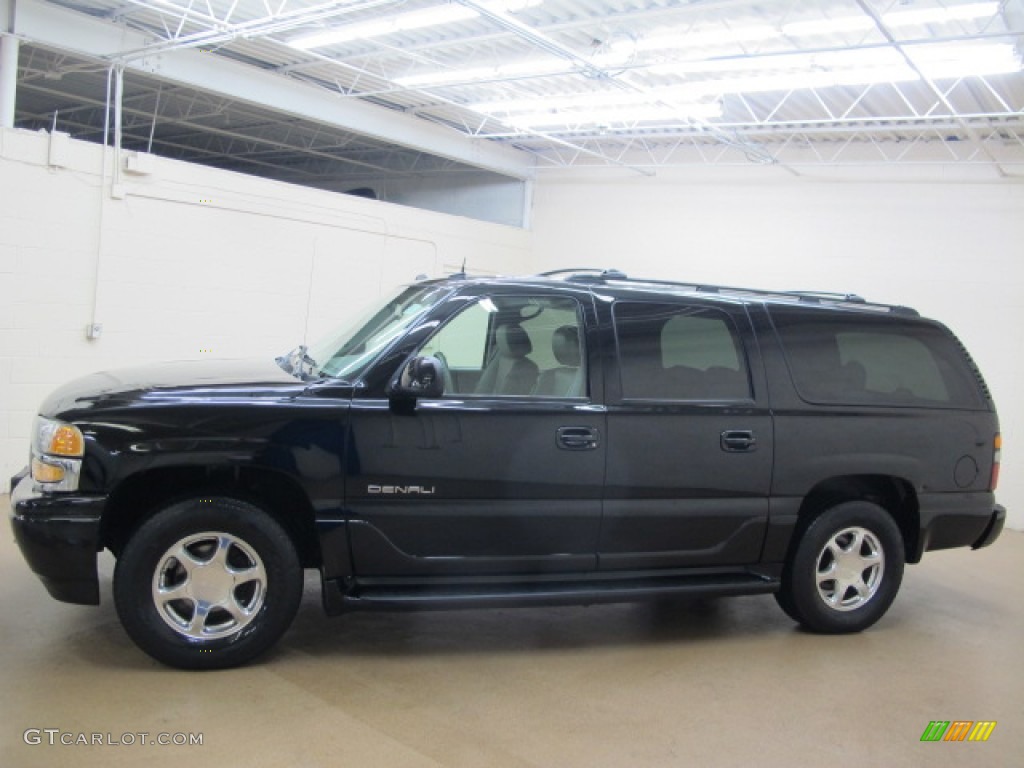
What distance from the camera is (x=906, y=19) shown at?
22.4ft

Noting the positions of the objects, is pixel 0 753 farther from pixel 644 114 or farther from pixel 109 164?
pixel 644 114

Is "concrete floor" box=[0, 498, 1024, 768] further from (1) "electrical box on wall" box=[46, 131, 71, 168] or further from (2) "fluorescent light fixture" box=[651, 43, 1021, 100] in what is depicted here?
(2) "fluorescent light fixture" box=[651, 43, 1021, 100]

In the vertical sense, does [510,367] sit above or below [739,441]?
above

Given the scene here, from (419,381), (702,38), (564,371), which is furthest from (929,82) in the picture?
(419,381)

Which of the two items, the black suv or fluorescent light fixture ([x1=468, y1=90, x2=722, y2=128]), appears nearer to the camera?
the black suv

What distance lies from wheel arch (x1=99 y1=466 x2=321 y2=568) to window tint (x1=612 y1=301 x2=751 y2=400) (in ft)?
5.51

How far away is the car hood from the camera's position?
4078 millimetres

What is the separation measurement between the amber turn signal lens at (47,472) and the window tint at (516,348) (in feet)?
5.64

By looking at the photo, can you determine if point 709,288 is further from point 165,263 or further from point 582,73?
point 165,263

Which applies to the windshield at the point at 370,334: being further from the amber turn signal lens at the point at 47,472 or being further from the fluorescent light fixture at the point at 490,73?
the fluorescent light fixture at the point at 490,73

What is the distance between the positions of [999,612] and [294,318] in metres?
7.36

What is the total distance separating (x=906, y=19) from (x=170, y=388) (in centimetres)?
576

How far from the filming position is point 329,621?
4941 mm
